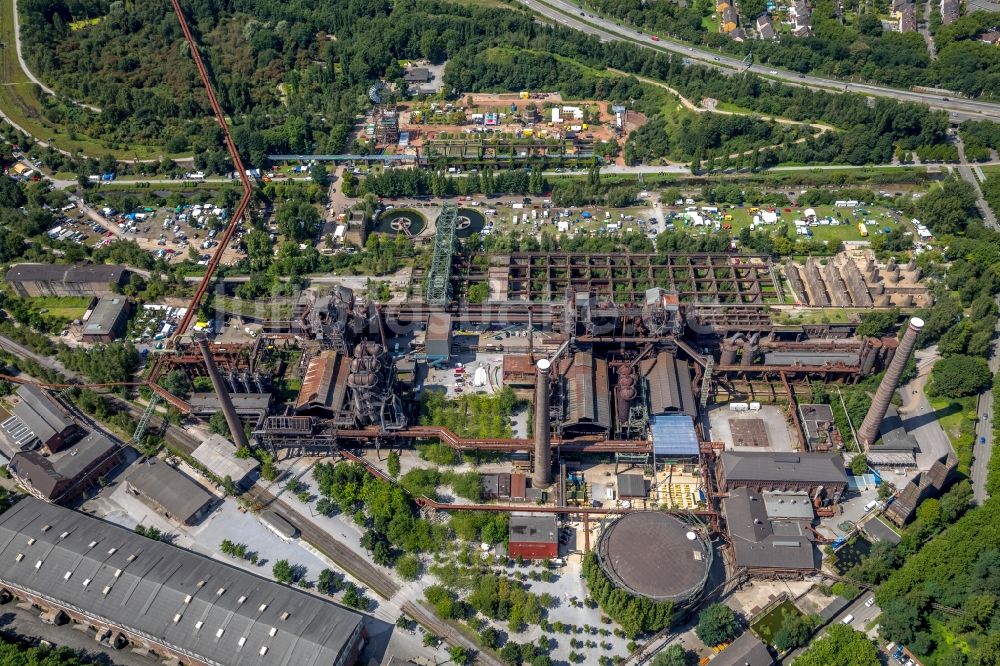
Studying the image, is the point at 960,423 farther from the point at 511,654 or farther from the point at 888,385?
the point at 511,654

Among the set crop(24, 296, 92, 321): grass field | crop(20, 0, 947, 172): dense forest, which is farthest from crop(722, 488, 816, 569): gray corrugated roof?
crop(24, 296, 92, 321): grass field

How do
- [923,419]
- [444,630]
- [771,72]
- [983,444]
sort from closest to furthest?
[444,630]
[983,444]
[923,419]
[771,72]

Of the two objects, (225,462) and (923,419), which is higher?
(923,419)

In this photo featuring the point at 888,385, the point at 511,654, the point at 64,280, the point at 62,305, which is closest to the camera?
the point at 511,654

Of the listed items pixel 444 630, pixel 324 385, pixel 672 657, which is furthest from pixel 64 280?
pixel 672 657

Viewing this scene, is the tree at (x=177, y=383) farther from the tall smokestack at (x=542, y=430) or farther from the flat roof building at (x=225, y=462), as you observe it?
the tall smokestack at (x=542, y=430)

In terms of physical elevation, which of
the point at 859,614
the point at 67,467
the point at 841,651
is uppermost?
the point at 841,651
